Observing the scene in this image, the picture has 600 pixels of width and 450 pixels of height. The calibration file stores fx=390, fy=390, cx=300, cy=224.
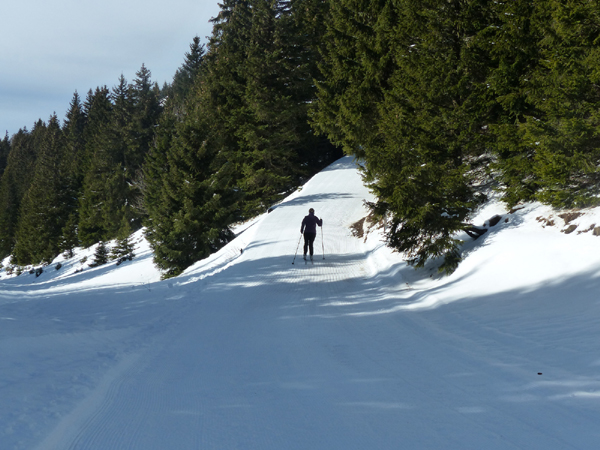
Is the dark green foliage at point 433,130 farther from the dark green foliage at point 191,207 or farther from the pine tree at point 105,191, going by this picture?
the pine tree at point 105,191

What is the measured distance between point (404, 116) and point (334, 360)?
780 cm

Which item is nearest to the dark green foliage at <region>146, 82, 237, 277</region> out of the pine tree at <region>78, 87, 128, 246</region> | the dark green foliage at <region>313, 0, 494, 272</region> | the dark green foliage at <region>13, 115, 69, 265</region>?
the dark green foliage at <region>313, 0, 494, 272</region>

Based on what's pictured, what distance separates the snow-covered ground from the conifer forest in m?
1.30


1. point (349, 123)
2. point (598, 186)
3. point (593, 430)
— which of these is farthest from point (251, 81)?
point (593, 430)

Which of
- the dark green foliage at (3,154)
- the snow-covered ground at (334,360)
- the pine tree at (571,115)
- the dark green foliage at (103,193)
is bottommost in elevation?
the snow-covered ground at (334,360)

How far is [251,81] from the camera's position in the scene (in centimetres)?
2606

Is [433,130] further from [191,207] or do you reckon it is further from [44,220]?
[44,220]

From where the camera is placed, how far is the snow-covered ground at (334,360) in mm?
3014

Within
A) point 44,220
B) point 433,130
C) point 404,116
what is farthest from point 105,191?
point 433,130

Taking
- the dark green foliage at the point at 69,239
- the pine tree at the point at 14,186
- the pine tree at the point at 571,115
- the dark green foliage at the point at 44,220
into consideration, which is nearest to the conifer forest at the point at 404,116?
the pine tree at the point at 571,115

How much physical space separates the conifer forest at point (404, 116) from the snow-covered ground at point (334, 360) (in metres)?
1.30

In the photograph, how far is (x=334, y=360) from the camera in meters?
4.77

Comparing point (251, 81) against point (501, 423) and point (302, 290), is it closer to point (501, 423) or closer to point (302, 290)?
point (302, 290)

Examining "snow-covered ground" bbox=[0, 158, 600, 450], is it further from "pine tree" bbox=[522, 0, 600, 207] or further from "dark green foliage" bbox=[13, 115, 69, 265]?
"dark green foliage" bbox=[13, 115, 69, 265]
